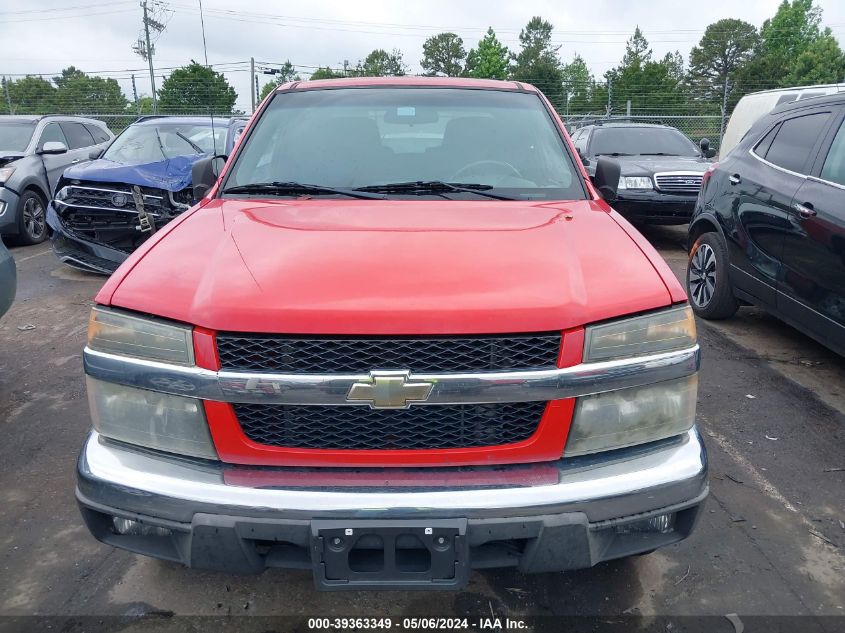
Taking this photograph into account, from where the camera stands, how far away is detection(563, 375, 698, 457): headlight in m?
1.91

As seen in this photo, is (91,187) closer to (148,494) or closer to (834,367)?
(148,494)

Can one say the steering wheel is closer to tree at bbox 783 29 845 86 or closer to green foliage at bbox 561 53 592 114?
green foliage at bbox 561 53 592 114

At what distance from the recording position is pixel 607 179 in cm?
337

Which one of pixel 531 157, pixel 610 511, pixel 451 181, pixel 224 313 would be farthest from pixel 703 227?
pixel 224 313

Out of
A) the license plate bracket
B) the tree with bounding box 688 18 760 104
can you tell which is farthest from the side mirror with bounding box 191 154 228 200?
the tree with bounding box 688 18 760 104

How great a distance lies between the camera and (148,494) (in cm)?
186

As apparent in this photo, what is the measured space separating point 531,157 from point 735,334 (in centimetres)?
313

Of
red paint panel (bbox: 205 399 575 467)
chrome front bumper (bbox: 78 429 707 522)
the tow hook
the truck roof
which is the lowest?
chrome front bumper (bbox: 78 429 707 522)

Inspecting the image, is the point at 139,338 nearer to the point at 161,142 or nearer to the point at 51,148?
the point at 161,142

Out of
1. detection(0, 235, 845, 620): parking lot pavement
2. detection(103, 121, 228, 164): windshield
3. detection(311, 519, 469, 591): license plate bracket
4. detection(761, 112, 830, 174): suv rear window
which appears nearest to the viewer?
detection(311, 519, 469, 591): license plate bracket

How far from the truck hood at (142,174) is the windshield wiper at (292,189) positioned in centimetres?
402

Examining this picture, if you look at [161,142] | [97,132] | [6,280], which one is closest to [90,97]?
[97,132]

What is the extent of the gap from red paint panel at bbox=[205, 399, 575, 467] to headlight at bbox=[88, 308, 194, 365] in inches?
6.9

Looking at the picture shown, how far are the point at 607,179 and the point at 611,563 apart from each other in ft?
6.04
